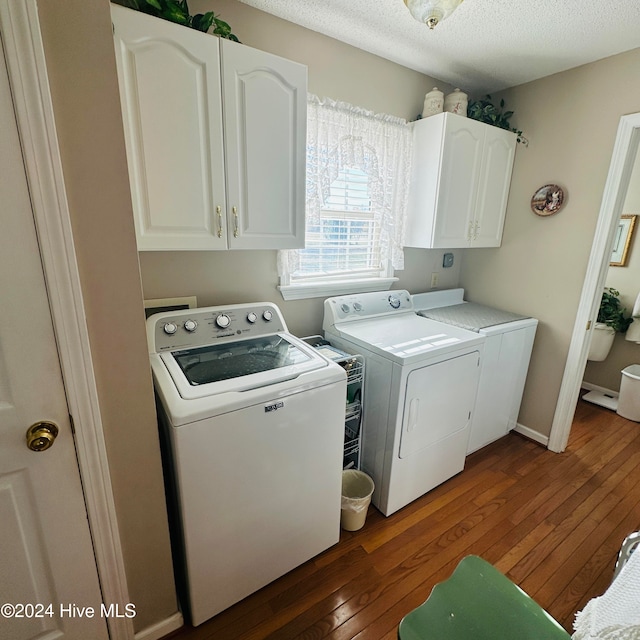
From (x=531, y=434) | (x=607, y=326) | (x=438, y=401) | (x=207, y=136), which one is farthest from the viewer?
(x=607, y=326)

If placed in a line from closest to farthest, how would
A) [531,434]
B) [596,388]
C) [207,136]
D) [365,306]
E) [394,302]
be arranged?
1. [207,136]
2. [365,306]
3. [394,302]
4. [531,434]
5. [596,388]

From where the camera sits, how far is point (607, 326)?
9.77ft

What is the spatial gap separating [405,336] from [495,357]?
0.71 meters

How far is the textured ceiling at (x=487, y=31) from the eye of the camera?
4.97 feet

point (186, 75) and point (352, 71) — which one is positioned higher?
point (352, 71)

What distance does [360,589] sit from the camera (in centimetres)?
146

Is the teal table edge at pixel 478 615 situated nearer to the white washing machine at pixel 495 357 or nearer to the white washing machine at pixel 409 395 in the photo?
the white washing machine at pixel 409 395

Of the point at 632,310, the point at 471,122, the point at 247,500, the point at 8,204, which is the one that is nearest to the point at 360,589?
the point at 247,500

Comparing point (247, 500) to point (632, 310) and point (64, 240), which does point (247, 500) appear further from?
point (632, 310)

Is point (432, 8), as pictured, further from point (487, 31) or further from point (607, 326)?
point (607, 326)

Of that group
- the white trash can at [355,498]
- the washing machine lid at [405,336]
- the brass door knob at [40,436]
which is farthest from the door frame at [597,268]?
the brass door knob at [40,436]

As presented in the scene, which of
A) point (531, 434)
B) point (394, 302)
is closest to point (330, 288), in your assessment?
point (394, 302)

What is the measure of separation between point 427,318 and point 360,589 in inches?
61.2

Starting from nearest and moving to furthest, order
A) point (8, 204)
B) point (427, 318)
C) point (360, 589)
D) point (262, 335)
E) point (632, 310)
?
point (8, 204)
point (360, 589)
point (262, 335)
point (427, 318)
point (632, 310)
